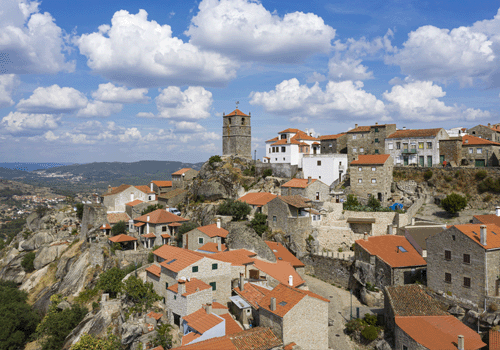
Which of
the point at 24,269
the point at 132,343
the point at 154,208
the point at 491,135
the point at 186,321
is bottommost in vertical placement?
the point at 24,269

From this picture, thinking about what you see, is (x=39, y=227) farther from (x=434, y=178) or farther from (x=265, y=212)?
(x=434, y=178)

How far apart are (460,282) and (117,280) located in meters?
33.4

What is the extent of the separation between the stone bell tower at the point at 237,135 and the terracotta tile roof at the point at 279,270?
35.8 m

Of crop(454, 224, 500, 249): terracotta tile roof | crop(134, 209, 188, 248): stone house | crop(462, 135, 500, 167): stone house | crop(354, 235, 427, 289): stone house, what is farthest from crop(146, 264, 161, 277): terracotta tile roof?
crop(462, 135, 500, 167): stone house

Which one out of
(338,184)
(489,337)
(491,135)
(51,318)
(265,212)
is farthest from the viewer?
(491,135)

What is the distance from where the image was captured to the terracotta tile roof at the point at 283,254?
4053cm

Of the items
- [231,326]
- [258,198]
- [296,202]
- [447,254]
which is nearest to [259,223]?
[296,202]

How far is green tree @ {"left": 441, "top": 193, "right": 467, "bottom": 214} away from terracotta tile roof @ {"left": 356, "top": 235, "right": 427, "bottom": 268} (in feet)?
36.4

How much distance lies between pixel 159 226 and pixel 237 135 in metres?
27.3

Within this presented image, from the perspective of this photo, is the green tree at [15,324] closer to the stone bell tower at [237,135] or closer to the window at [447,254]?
the stone bell tower at [237,135]

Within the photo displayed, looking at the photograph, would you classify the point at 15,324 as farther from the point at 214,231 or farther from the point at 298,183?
the point at 298,183

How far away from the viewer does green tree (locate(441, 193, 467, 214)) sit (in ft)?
146

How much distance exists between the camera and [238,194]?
60.0 m

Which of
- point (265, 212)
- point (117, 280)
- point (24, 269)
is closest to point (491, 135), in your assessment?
point (265, 212)
